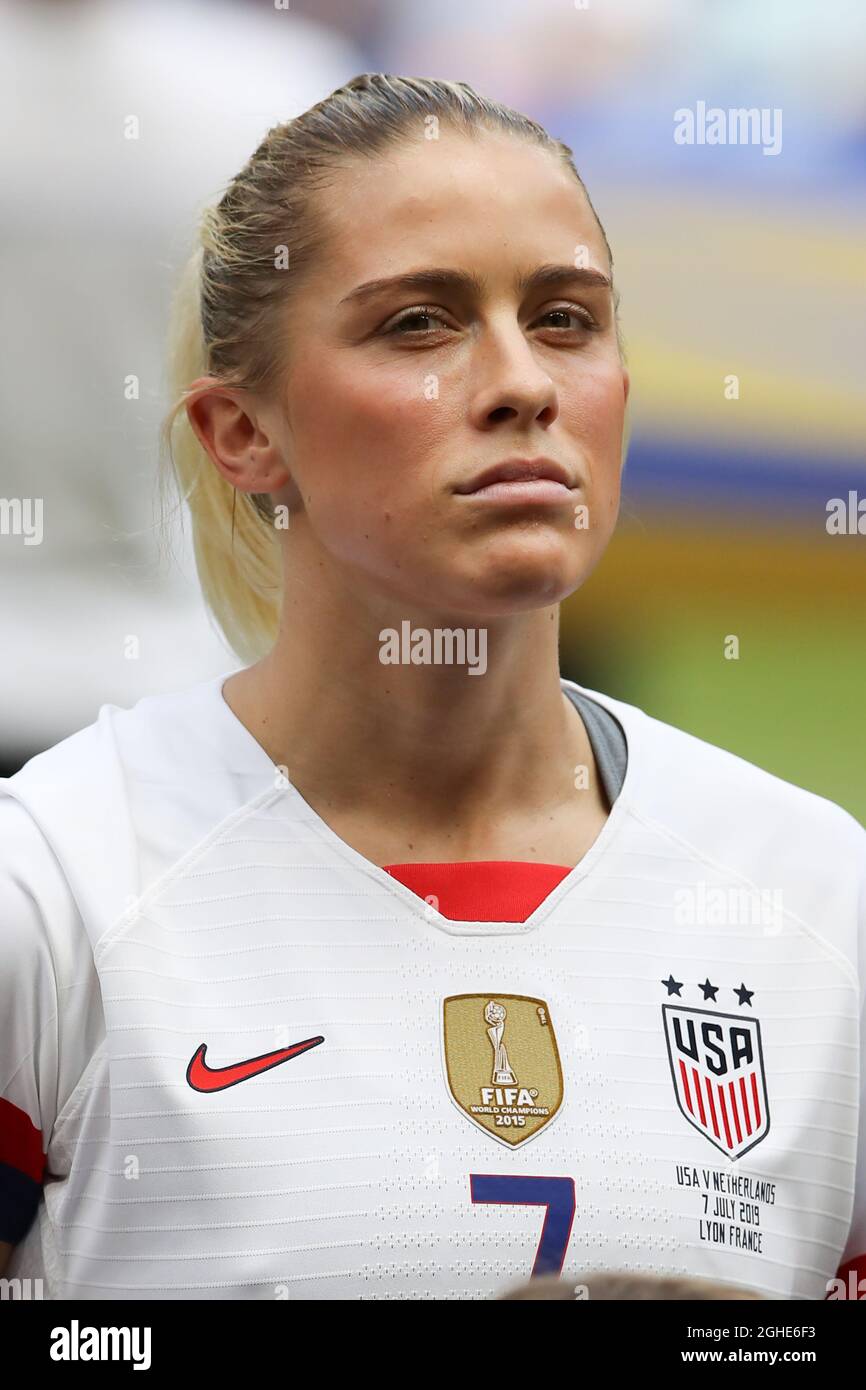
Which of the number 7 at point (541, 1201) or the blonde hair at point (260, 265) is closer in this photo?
the number 7 at point (541, 1201)

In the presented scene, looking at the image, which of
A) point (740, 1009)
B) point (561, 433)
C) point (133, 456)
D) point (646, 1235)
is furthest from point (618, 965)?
point (133, 456)

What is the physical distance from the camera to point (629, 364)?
290 cm

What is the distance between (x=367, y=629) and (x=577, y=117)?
1.34 meters

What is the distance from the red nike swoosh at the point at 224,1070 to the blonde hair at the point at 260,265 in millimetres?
673

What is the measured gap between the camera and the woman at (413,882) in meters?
1.70

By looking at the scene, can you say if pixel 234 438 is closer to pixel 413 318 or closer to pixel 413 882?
pixel 413 318

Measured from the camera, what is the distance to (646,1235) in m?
1.73

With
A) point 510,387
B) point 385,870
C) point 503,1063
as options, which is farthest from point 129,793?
point 510,387

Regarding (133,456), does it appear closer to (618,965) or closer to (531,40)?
(531,40)

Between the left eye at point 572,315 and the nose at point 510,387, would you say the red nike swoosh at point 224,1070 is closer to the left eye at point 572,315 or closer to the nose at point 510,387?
the nose at point 510,387

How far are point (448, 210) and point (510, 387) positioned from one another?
220mm
